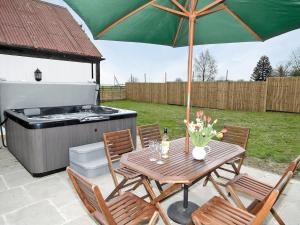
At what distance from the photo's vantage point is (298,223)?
2.38 m

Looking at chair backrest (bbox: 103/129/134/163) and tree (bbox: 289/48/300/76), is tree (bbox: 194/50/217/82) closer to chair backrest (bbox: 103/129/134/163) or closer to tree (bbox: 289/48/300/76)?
tree (bbox: 289/48/300/76)

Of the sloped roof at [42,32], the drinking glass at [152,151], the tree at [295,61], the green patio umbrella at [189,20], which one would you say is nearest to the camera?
the drinking glass at [152,151]

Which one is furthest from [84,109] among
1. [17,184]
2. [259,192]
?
[259,192]

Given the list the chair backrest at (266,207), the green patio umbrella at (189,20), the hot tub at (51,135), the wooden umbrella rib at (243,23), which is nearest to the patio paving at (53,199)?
the hot tub at (51,135)

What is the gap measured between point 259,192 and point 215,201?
57 cm

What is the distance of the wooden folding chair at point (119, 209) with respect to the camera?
1522 mm

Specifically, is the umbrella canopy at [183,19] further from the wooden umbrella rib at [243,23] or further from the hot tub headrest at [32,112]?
the hot tub headrest at [32,112]

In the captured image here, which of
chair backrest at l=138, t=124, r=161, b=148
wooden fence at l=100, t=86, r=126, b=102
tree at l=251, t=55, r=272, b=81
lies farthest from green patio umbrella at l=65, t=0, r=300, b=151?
tree at l=251, t=55, r=272, b=81

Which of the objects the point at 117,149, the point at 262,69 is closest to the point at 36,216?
the point at 117,149

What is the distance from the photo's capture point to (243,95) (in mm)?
11625

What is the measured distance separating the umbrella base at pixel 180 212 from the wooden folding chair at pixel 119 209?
27.3 inches

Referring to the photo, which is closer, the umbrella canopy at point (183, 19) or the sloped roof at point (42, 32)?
the umbrella canopy at point (183, 19)

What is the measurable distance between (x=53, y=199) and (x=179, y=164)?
6.24ft

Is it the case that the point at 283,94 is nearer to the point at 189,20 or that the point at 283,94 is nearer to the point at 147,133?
the point at 147,133
